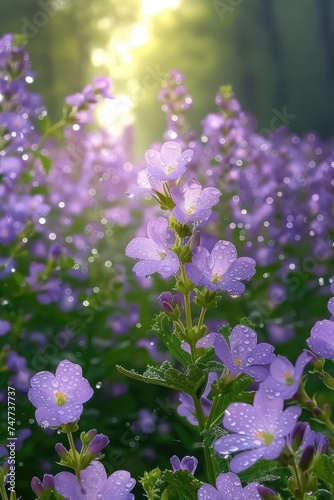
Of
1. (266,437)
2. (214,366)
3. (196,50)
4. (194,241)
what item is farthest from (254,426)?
(196,50)

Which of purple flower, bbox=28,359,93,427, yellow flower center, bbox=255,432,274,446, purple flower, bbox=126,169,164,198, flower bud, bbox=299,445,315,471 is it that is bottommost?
purple flower, bbox=28,359,93,427

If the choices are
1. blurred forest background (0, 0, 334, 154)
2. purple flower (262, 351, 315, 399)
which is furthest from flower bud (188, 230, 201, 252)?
blurred forest background (0, 0, 334, 154)

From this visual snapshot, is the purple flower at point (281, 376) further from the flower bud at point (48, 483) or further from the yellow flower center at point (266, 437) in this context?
the flower bud at point (48, 483)

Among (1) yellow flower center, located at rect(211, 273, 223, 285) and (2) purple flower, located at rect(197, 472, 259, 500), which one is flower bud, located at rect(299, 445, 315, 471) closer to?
(2) purple flower, located at rect(197, 472, 259, 500)

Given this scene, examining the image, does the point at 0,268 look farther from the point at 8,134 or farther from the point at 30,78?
the point at 30,78

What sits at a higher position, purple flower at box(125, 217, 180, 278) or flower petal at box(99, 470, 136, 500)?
purple flower at box(125, 217, 180, 278)

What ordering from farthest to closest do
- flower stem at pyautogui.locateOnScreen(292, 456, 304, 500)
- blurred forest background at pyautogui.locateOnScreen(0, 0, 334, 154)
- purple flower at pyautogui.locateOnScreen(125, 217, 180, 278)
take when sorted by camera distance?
blurred forest background at pyautogui.locateOnScreen(0, 0, 334, 154)
purple flower at pyautogui.locateOnScreen(125, 217, 180, 278)
flower stem at pyautogui.locateOnScreen(292, 456, 304, 500)
